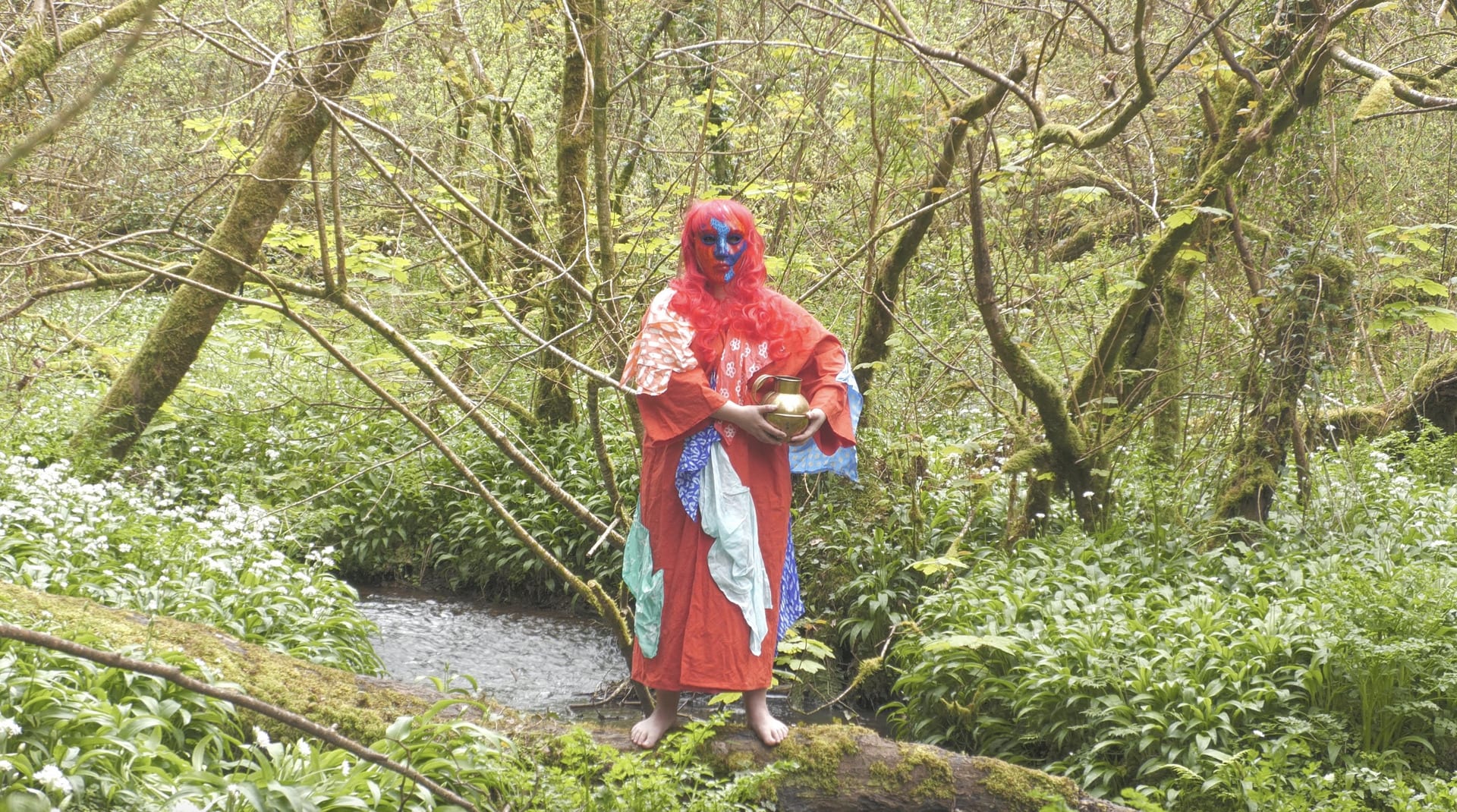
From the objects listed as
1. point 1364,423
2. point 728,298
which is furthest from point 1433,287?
point 1364,423

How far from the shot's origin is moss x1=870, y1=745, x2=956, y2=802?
12.1 ft

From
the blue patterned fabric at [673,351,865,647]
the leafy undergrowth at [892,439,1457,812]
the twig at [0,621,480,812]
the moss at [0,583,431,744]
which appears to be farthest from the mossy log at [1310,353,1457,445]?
the twig at [0,621,480,812]

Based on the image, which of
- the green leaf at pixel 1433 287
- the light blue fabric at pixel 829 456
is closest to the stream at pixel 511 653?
the light blue fabric at pixel 829 456

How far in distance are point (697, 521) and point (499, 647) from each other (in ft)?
10.8

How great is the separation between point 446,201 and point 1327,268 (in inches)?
198

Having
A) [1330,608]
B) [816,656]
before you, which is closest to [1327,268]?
[1330,608]

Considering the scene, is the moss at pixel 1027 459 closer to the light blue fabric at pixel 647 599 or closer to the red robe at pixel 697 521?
the red robe at pixel 697 521

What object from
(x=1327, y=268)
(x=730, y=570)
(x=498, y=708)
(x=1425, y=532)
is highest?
(x=1327, y=268)

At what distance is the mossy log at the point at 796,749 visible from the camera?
3.59 m

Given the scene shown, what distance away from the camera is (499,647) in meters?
6.54

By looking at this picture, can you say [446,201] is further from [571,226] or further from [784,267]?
[784,267]

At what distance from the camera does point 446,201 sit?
22.6 ft

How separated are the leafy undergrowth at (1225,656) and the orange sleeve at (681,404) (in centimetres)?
177

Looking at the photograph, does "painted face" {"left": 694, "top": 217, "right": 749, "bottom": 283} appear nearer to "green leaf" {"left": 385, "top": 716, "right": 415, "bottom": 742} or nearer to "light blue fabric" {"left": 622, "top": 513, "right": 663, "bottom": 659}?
"light blue fabric" {"left": 622, "top": 513, "right": 663, "bottom": 659}
